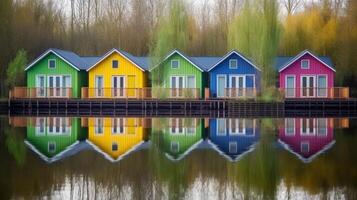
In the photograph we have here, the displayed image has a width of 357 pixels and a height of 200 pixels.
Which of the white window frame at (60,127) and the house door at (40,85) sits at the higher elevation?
the house door at (40,85)

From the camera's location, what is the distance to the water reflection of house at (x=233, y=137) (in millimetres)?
22109

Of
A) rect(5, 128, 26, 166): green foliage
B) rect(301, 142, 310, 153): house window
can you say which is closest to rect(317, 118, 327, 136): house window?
rect(301, 142, 310, 153): house window

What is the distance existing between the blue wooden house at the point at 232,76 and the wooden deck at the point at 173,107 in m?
2.75

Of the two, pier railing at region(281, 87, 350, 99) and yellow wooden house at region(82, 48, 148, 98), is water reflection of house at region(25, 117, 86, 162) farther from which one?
pier railing at region(281, 87, 350, 99)

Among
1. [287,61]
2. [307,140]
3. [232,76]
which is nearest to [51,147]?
[307,140]

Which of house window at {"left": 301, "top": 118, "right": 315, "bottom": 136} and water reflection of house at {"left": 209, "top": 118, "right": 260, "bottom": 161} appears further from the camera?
house window at {"left": 301, "top": 118, "right": 315, "bottom": 136}

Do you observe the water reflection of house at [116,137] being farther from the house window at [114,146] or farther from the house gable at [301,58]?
the house gable at [301,58]

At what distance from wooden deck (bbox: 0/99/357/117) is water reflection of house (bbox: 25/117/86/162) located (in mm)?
9920

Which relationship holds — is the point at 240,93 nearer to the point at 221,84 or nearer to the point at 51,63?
the point at 221,84

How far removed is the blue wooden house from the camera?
49781 millimetres

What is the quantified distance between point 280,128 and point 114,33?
4369 cm

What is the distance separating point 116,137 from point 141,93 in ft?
76.7

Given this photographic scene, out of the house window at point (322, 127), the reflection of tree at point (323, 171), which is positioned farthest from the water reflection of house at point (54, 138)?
the house window at point (322, 127)

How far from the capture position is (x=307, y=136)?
90.9 feet
